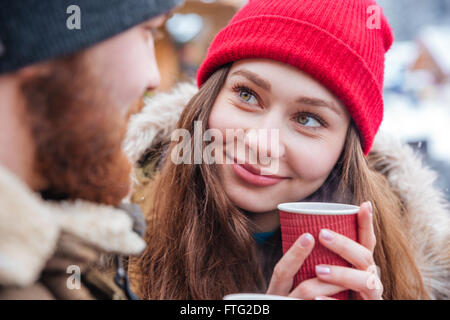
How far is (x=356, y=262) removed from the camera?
81 cm

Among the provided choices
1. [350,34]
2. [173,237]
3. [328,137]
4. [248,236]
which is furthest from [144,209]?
[350,34]

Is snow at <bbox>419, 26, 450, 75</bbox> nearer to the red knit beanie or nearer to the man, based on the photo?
the red knit beanie

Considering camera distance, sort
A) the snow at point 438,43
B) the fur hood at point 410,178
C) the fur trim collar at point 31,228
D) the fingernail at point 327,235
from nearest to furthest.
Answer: the fur trim collar at point 31,228, the fingernail at point 327,235, the fur hood at point 410,178, the snow at point 438,43

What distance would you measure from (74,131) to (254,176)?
1.54ft

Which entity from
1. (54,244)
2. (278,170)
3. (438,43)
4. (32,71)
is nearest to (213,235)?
(278,170)

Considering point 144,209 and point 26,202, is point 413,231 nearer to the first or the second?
point 144,209

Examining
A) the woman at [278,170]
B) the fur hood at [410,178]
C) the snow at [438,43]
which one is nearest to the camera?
the woman at [278,170]

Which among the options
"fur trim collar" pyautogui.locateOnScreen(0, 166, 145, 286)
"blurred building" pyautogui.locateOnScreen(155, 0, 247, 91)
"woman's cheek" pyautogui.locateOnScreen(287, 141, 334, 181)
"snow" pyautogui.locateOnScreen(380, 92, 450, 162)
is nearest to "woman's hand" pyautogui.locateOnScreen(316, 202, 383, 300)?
"woman's cheek" pyautogui.locateOnScreen(287, 141, 334, 181)

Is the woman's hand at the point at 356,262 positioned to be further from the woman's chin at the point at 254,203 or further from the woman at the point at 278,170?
the woman's chin at the point at 254,203

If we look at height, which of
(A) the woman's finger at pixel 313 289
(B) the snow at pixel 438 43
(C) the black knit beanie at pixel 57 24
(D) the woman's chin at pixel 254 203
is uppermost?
(B) the snow at pixel 438 43

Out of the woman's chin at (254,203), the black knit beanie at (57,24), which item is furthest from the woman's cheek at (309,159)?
the black knit beanie at (57,24)

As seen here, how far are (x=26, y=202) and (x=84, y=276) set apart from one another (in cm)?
25

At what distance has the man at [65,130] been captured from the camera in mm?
524

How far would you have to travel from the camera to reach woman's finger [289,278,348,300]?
0.78 meters
